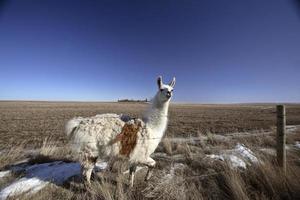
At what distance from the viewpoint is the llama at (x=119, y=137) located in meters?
5.07

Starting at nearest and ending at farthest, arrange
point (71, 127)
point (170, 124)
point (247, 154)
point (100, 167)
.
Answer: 1. point (71, 127)
2. point (247, 154)
3. point (100, 167)
4. point (170, 124)

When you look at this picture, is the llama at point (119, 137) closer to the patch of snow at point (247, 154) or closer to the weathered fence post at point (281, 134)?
the patch of snow at point (247, 154)

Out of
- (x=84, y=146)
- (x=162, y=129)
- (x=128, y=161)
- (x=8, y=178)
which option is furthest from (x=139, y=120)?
(x=8, y=178)

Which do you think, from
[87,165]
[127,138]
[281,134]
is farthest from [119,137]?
[281,134]

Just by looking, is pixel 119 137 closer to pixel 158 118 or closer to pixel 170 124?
pixel 158 118

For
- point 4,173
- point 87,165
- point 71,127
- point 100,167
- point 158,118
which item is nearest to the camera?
point 87,165

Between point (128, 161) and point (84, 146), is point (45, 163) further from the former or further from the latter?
point (128, 161)

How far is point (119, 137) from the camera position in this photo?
512 centimetres

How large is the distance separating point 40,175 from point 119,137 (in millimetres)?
2400

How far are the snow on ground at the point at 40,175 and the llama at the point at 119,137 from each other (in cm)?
92

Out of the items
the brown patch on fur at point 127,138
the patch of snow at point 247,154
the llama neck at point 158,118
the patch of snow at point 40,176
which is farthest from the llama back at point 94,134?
the patch of snow at point 247,154

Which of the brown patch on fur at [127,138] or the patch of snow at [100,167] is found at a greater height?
the brown patch on fur at [127,138]

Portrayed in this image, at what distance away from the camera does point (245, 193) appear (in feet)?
12.3

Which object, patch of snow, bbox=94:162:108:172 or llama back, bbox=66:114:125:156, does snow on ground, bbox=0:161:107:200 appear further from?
llama back, bbox=66:114:125:156
